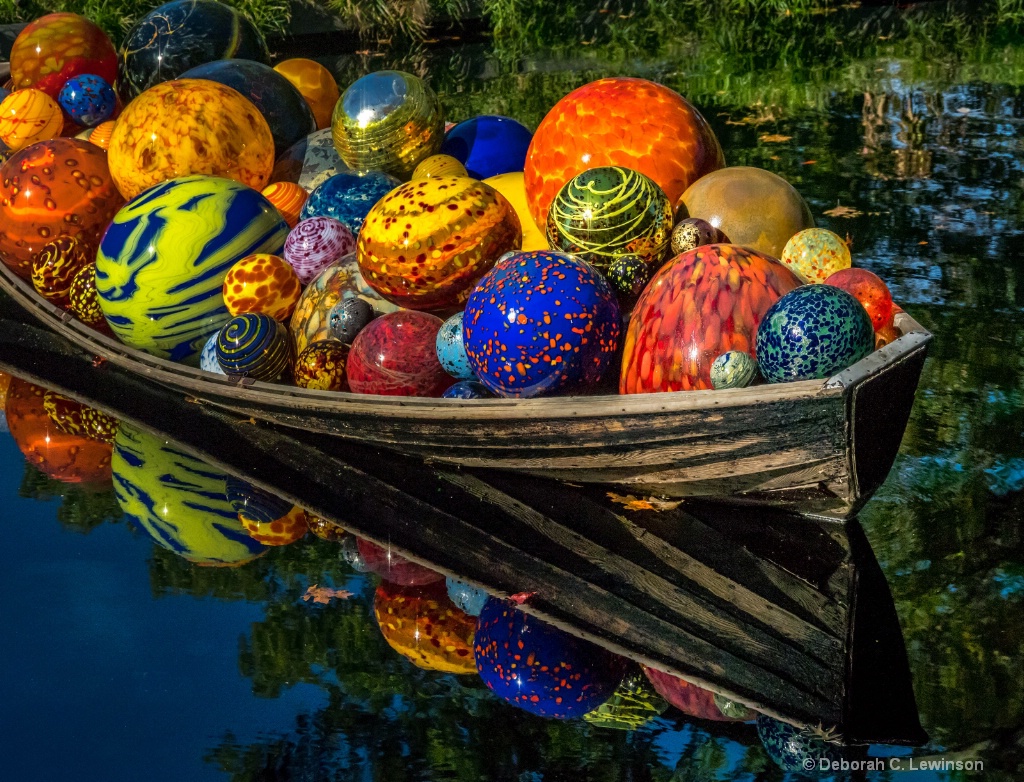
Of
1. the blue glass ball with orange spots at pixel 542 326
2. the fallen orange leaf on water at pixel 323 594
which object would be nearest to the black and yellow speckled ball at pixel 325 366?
the blue glass ball with orange spots at pixel 542 326

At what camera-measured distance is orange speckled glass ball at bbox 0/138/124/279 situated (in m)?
6.27

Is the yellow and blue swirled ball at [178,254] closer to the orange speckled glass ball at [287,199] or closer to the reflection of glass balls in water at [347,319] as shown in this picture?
the orange speckled glass ball at [287,199]

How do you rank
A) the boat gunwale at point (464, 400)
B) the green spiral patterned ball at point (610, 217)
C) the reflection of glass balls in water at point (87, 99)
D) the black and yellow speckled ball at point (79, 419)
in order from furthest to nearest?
the reflection of glass balls in water at point (87, 99)
the black and yellow speckled ball at point (79, 419)
the green spiral patterned ball at point (610, 217)
the boat gunwale at point (464, 400)

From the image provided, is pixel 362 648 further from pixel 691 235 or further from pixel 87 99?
pixel 87 99

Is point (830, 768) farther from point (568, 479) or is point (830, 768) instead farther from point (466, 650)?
point (568, 479)

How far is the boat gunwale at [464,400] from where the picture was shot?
13.8ft

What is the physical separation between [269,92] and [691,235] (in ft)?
9.58

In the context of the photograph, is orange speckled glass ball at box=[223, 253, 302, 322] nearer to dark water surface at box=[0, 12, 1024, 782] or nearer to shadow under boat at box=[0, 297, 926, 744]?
shadow under boat at box=[0, 297, 926, 744]

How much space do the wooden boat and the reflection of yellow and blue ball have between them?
0.50m

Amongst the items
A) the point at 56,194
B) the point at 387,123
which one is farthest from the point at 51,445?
the point at 387,123

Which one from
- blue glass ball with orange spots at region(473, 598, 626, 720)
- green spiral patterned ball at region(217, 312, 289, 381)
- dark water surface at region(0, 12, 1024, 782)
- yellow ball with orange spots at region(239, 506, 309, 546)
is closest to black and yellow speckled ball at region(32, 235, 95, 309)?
dark water surface at region(0, 12, 1024, 782)

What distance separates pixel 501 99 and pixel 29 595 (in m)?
8.41

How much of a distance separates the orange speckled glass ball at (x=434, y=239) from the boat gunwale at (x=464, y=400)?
530mm

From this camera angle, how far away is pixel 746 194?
17.3 ft
